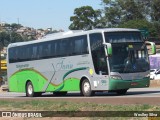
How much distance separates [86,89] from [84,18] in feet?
288

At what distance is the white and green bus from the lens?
23.0 meters

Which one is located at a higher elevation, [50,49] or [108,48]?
[50,49]

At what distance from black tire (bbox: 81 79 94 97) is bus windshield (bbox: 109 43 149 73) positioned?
1.90 m

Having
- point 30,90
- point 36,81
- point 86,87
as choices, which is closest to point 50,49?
point 36,81

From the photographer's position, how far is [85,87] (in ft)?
80.2

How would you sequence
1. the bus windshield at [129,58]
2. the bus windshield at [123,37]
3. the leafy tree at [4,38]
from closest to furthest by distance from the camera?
1. the bus windshield at [129,58]
2. the bus windshield at [123,37]
3. the leafy tree at [4,38]

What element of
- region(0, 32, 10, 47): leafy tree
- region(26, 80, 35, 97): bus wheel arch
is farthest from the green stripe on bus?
region(0, 32, 10, 47): leafy tree

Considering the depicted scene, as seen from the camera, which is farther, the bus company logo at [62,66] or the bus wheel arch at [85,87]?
the bus company logo at [62,66]

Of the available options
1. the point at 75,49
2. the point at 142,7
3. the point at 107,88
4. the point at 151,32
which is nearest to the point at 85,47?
the point at 75,49

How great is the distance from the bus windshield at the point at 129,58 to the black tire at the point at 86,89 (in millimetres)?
1895

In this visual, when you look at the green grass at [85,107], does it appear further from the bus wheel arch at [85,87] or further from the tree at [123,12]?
the tree at [123,12]

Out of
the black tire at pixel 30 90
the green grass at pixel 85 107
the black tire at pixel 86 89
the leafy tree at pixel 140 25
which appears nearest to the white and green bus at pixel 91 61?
the black tire at pixel 86 89

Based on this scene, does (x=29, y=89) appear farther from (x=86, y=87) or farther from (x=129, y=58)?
(x=129, y=58)

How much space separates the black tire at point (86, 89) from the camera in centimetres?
2406
